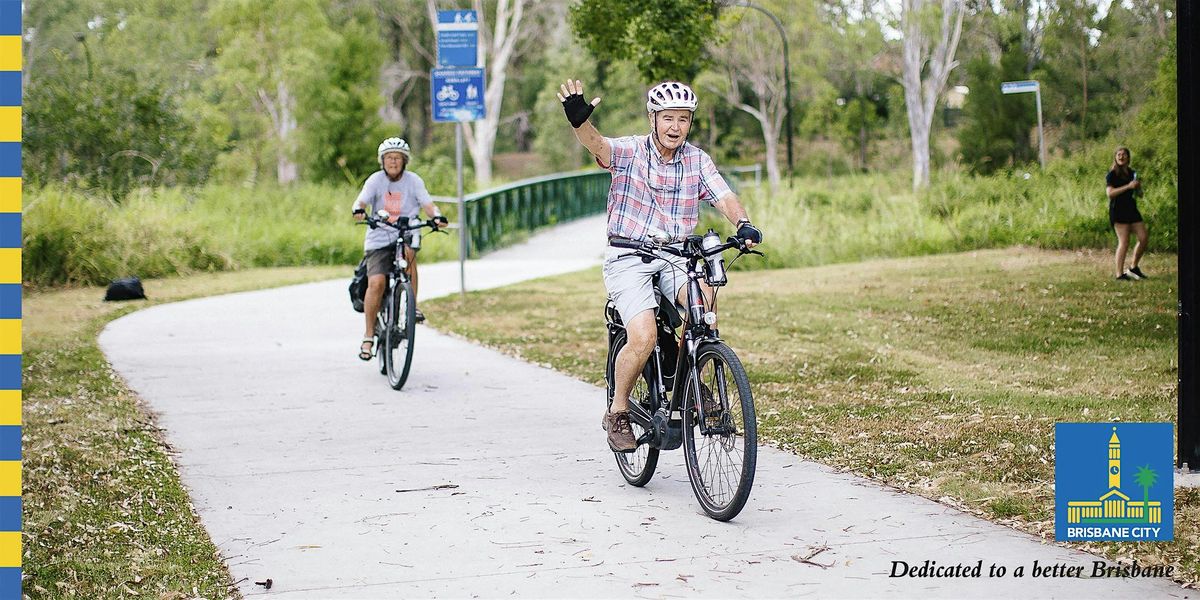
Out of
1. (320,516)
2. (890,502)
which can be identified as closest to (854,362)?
(890,502)

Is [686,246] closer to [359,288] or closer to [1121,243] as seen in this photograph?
[359,288]

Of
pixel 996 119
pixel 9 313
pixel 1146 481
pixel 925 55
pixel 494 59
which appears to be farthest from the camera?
pixel 494 59

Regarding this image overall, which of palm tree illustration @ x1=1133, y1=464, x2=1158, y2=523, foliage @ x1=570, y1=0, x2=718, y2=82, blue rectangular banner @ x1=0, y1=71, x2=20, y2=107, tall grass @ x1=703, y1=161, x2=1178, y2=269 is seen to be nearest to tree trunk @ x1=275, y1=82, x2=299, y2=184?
tall grass @ x1=703, y1=161, x2=1178, y2=269

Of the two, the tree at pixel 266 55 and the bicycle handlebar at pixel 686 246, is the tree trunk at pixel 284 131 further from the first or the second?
the bicycle handlebar at pixel 686 246

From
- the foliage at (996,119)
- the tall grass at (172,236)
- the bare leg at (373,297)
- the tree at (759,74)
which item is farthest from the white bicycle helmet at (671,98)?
the tree at (759,74)

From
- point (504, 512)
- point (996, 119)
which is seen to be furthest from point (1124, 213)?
point (996, 119)

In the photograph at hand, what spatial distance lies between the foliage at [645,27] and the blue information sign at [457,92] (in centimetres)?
164

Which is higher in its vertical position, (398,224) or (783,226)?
(398,224)

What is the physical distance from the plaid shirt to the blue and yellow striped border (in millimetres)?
2779

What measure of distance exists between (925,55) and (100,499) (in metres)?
38.6

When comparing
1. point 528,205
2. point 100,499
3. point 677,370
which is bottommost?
point 100,499

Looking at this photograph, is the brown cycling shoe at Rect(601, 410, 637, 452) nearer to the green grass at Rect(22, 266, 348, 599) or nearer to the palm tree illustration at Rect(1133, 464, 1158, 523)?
the green grass at Rect(22, 266, 348, 599)

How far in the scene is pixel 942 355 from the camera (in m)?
11.1

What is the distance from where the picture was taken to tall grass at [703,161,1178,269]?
19016 mm
